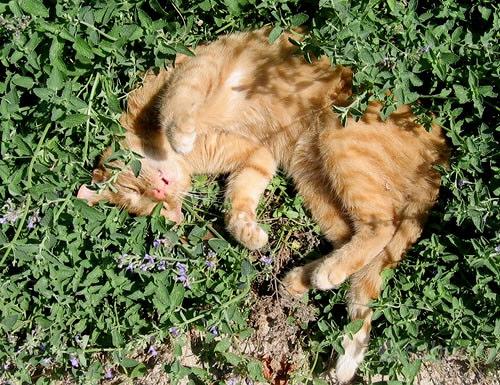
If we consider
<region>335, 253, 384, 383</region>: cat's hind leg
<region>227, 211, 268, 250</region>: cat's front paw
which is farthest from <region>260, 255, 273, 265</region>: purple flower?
<region>335, 253, 384, 383</region>: cat's hind leg

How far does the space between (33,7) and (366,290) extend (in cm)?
201

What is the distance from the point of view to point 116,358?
10.2 ft

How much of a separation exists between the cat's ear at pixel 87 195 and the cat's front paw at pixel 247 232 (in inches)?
27.9

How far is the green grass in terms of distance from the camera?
Result: 116 inches

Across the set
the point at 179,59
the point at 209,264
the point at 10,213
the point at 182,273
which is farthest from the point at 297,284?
the point at 10,213

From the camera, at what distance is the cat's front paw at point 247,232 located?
338 centimetres

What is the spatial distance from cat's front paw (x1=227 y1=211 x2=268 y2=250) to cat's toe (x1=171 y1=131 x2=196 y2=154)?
0.51 m

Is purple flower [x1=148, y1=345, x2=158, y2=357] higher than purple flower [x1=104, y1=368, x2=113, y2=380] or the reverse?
higher

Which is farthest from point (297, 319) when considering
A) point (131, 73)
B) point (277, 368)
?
point (131, 73)

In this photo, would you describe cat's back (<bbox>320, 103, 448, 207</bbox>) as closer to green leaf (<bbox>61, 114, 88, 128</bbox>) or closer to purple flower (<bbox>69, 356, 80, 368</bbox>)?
green leaf (<bbox>61, 114, 88, 128</bbox>)

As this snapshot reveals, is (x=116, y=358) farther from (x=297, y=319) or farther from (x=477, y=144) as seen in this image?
(x=477, y=144)

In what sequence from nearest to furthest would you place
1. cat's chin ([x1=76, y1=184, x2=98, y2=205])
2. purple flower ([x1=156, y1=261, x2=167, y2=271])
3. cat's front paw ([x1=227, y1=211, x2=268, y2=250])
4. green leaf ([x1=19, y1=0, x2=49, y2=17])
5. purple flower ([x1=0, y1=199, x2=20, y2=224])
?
1. green leaf ([x1=19, y1=0, x2=49, y2=17])
2. purple flower ([x1=0, y1=199, x2=20, y2=224])
3. purple flower ([x1=156, y1=261, x2=167, y2=271])
4. cat's chin ([x1=76, y1=184, x2=98, y2=205])
5. cat's front paw ([x1=227, y1=211, x2=268, y2=250])

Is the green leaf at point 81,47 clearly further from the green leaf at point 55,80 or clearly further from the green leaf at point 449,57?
the green leaf at point 449,57

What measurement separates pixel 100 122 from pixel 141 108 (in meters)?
0.48
